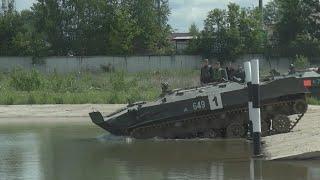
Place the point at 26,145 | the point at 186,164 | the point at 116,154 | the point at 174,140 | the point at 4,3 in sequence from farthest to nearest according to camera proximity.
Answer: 1. the point at 4,3
2. the point at 174,140
3. the point at 26,145
4. the point at 116,154
5. the point at 186,164

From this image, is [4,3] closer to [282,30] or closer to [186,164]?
[282,30]

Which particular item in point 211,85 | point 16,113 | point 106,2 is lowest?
point 16,113

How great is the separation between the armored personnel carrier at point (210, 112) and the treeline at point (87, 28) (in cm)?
4398

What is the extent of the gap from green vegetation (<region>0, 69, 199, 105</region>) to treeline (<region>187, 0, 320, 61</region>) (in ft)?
36.8

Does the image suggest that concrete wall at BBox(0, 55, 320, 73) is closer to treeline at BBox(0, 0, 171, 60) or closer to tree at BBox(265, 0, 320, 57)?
tree at BBox(265, 0, 320, 57)

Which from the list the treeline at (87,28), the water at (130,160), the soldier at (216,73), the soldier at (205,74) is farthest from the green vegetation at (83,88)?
the treeline at (87,28)

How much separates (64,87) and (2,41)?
25.5 m

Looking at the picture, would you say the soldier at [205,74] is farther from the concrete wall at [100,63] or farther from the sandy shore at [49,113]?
the concrete wall at [100,63]

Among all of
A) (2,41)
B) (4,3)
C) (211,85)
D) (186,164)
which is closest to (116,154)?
(186,164)

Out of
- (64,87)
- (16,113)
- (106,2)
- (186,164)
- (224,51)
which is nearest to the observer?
(186,164)

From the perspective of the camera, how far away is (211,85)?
55.5 feet

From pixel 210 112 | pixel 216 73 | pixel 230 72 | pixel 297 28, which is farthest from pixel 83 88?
pixel 297 28

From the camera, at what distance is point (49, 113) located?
28047 millimetres

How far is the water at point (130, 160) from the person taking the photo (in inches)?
411
